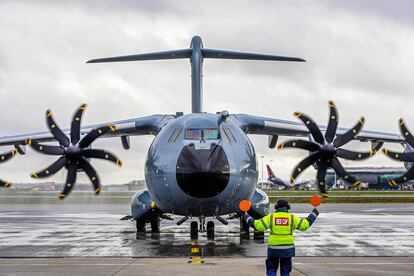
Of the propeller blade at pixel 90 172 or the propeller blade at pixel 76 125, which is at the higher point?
the propeller blade at pixel 76 125

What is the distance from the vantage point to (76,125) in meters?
16.5

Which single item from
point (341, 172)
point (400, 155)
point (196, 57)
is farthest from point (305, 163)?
point (196, 57)

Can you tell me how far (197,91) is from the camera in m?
18.7

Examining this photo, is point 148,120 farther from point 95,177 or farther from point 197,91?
point 95,177

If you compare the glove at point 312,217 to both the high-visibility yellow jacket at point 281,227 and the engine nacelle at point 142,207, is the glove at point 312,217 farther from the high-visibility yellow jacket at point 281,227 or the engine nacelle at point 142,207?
the engine nacelle at point 142,207

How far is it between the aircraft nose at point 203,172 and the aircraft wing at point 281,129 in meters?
4.85

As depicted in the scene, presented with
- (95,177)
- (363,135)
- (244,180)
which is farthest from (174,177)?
(363,135)

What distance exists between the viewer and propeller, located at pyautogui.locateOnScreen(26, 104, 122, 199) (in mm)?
16109

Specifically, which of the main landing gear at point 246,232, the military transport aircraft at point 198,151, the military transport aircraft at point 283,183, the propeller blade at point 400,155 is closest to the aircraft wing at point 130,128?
the military transport aircraft at point 198,151

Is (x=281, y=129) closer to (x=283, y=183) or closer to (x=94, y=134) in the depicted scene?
(x=94, y=134)

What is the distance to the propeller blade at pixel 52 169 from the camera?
1593 centimetres

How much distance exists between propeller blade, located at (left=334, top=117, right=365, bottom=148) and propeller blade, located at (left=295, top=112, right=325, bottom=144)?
46cm

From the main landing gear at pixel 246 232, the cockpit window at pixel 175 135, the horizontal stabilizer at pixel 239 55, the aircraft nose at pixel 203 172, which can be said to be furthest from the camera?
the horizontal stabilizer at pixel 239 55

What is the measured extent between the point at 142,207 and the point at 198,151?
4.76 meters
